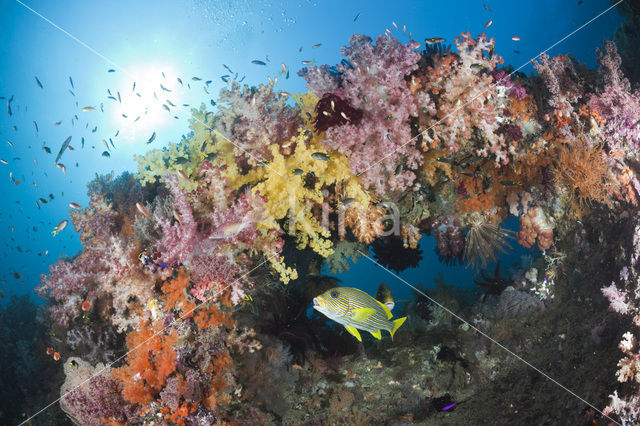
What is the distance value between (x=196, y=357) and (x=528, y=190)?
5401 millimetres

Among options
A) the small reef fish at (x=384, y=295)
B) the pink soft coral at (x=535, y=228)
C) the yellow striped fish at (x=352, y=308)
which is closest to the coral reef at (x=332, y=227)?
the pink soft coral at (x=535, y=228)

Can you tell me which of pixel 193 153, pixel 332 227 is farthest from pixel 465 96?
pixel 193 153

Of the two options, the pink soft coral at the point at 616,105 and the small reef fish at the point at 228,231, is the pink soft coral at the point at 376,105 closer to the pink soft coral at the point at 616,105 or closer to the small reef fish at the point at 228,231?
the small reef fish at the point at 228,231

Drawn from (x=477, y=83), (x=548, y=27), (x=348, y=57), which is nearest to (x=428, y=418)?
(x=477, y=83)

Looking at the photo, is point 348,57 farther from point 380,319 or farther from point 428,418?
point 428,418

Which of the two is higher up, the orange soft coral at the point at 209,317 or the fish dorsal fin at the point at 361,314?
the orange soft coral at the point at 209,317

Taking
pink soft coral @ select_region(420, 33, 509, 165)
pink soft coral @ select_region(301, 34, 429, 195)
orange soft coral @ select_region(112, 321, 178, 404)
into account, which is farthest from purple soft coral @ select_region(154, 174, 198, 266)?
pink soft coral @ select_region(420, 33, 509, 165)

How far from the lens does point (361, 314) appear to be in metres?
2.93

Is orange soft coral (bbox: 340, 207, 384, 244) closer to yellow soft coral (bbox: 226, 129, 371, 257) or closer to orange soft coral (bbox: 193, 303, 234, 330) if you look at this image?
yellow soft coral (bbox: 226, 129, 371, 257)

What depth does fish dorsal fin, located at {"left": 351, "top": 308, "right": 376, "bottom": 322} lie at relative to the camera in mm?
Result: 2897

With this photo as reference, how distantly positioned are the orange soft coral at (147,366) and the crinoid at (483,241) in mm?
4902

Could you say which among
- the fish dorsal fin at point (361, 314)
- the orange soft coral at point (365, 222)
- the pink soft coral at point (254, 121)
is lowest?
the fish dorsal fin at point (361, 314)

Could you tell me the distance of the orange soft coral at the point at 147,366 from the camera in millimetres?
3295

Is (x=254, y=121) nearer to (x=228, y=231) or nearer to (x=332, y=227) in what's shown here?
(x=228, y=231)
